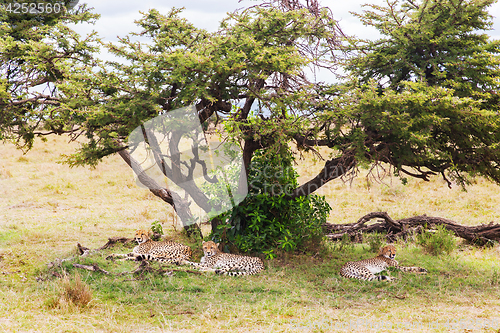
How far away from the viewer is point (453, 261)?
8922 millimetres

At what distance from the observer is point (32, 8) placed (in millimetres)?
12227

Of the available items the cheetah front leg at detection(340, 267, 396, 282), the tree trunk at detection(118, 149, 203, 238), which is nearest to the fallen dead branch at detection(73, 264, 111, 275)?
the tree trunk at detection(118, 149, 203, 238)

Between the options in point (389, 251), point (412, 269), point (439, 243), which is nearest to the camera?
point (389, 251)

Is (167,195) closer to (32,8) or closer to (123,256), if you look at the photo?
(123,256)

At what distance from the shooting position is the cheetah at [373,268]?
7.52m

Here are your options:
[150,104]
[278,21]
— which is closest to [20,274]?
[150,104]

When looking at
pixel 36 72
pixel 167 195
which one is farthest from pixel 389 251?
pixel 36 72

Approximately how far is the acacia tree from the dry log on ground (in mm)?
3114

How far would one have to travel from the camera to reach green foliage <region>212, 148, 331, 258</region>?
8.36 metres

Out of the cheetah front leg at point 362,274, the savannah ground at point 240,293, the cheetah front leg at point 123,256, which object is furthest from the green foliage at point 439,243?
the cheetah front leg at point 123,256

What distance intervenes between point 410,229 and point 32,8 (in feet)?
40.1

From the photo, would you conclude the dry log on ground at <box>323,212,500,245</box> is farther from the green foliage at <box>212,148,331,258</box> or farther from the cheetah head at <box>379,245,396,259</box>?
the cheetah head at <box>379,245,396,259</box>

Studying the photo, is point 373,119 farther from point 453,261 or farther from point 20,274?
point 20,274

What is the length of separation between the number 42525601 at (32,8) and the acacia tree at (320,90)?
4387mm
